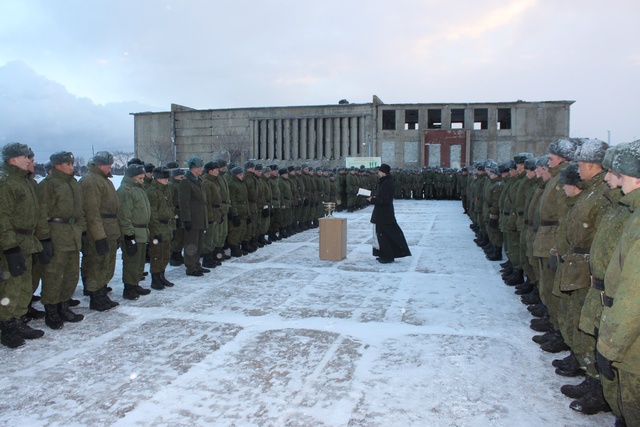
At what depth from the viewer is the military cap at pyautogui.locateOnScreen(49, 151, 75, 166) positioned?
5.74m

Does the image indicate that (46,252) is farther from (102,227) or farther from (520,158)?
(520,158)

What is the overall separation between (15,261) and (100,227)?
1.27 metres

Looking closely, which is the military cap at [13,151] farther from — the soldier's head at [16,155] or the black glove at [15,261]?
the black glove at [15,261]

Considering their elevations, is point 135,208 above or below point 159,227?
above

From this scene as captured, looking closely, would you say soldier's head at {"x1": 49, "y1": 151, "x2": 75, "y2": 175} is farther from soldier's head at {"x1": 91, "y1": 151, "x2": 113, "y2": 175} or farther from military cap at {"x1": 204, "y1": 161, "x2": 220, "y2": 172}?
military cap at {"x1": 204, "y1": 161, "x2": 220, "y2": 172}

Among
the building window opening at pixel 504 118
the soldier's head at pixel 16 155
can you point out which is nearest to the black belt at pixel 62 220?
the soldier's head at pixel 16 155

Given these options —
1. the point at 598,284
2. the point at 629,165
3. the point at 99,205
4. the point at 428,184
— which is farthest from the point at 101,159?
the point at 428,184

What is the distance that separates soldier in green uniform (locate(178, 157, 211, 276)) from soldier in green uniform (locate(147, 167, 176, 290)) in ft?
2.02

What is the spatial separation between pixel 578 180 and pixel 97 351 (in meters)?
4.71

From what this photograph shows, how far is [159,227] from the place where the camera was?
7582 millimetres

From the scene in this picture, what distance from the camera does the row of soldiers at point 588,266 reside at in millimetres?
2549

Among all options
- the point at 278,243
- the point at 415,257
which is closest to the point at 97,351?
the point at 415,257

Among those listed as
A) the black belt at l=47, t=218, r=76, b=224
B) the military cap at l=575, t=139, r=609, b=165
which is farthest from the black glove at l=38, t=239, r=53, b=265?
the military cap at l=575, t=139, r=609, b=165

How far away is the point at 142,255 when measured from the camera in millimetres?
7172
